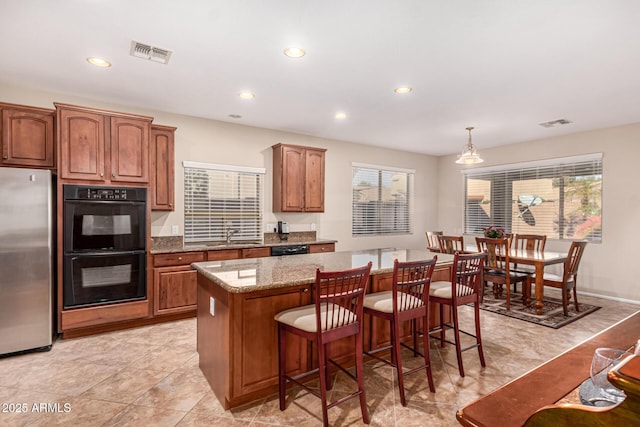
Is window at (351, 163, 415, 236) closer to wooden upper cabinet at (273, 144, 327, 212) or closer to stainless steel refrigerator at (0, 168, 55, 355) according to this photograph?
wooden upper cabinet at (273, 144, 327, 212)

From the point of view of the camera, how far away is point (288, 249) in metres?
4.88

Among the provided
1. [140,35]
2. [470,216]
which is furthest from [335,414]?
[470,216]

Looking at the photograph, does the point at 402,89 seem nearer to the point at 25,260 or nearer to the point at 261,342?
the point at 261,342

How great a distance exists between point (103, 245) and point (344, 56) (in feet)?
10.5

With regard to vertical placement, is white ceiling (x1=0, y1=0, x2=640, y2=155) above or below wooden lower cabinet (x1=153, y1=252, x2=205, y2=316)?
above

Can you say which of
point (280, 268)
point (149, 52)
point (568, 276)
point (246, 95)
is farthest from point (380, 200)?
point (149, 52)

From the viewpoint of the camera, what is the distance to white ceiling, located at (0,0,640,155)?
89.7 inches

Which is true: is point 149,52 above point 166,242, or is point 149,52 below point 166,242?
above

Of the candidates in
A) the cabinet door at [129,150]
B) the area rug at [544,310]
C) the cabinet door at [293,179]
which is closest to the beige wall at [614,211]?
the area rug at [544,310]

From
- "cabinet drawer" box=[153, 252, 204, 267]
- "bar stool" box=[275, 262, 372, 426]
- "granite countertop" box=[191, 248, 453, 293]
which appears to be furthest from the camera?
"cabinet drawer" box=[153, 252, 204, 267]

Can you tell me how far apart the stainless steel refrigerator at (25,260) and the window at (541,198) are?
23.4 ft

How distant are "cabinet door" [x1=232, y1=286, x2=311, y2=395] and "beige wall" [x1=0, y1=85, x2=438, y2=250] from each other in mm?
2823

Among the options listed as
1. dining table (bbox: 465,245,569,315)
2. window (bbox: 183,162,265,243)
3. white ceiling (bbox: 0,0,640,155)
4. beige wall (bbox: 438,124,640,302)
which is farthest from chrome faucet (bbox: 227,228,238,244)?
beige wall (bbox: 438,124,640,302)

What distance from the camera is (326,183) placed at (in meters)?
6.07
